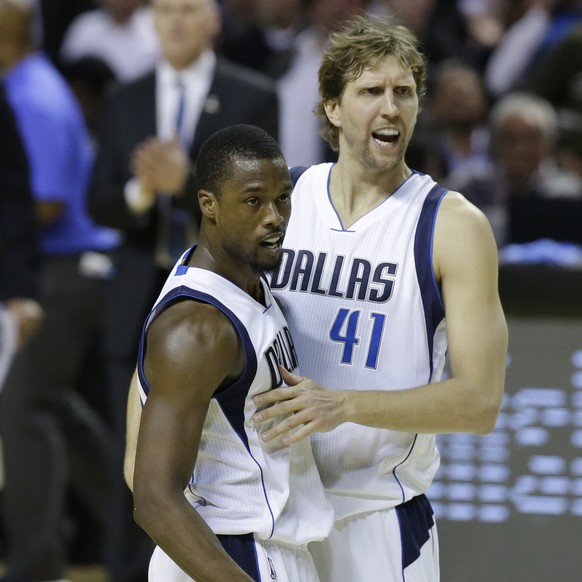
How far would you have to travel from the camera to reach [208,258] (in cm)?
279

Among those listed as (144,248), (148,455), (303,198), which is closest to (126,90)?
(144,248)

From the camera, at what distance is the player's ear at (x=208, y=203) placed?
107 inches

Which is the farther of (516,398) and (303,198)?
(516,398)

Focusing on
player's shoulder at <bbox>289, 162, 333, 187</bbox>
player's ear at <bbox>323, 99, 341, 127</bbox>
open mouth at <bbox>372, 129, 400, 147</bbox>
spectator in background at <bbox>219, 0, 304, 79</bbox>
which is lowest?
player's shoulder at <bbox>289, 162, 333, 187</bbox>

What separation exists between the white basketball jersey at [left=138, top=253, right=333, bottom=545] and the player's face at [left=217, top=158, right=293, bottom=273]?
0.31 feet

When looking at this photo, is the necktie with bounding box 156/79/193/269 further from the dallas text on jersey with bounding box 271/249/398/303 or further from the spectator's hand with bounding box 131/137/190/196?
the dallas text on jersey with bounding box 271/249/398/303

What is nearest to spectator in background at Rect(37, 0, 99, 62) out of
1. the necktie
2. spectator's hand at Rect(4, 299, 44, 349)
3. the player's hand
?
spectator's hand at Rect(4, 299, 44, 349)

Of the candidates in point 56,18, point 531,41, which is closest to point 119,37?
point 56,18

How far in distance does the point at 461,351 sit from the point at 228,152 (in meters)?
0.74

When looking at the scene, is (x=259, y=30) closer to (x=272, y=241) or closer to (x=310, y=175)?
(x=310, y=175)

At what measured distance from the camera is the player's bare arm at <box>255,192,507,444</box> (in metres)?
2.95

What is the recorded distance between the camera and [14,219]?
5684 mm

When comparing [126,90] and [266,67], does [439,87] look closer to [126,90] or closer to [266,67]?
[266,67]

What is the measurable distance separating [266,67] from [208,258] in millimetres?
5106
